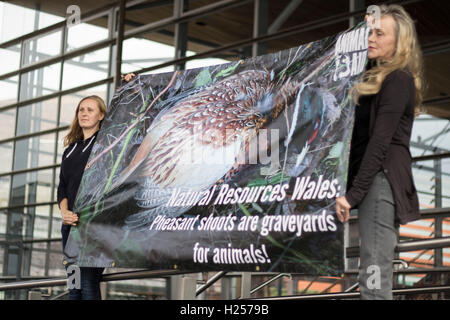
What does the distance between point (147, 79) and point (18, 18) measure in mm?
9968

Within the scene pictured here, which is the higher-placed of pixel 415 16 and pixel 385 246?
pixel 415 16

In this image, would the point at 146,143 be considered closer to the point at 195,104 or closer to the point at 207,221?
the point at 195,104

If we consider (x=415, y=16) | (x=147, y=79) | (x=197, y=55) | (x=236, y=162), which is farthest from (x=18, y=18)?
(x=236, y=162)

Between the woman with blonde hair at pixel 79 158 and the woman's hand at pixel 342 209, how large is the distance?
2.14m

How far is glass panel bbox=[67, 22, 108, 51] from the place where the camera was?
12477mm

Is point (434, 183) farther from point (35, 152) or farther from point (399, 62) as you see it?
point (35, 152)

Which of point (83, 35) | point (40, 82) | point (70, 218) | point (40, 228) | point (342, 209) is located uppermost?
point (83, 35)

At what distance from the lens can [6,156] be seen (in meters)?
14.1

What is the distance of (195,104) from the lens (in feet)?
15.0

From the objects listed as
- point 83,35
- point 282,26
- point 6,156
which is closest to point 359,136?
point 282,26

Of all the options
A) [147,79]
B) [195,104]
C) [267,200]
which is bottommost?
[267,200]

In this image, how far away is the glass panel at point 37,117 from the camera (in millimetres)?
13383

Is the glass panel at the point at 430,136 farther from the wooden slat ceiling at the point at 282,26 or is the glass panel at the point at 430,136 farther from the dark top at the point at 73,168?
the dark top at the point at 73,168

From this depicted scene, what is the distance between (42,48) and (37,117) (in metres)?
1.41
